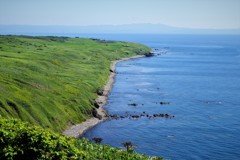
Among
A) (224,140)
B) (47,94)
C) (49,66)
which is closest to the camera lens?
(224,140)

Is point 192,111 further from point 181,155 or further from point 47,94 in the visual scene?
point 47,94

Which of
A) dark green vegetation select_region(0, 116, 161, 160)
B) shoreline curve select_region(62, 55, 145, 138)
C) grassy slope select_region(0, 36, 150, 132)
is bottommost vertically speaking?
shoreline curve select_region(62, 55, 145, 138)

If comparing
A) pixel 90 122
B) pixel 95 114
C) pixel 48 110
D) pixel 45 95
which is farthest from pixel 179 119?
pixel 45 95

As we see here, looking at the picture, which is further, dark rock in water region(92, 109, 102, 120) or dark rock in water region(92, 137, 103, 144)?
dark rock in water region(92, 109, 102, 120)

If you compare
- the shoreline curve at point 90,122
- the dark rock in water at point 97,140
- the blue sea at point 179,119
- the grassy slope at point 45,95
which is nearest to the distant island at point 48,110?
the grassy slope at point 45,95

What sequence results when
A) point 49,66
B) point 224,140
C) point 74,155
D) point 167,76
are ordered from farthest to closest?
1. point 167,76
2. point 49,66
3. point 224,140
4. point 74,155

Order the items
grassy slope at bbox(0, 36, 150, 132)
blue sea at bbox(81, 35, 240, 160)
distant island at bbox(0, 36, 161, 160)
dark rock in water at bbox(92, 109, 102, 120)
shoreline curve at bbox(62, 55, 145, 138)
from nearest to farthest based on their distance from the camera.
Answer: distant island at bbox(0, 36, 161, 160) → blue sea at bbox(81, 35, 240, 160) → grassy slope at bbox(0, 36, 150, 132) → shoreline curve at bbox(62, 55, 145, 138) → dark rock in water at bbox(92, 109, 102, 120)

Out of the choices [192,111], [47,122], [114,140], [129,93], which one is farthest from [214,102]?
[47,122]

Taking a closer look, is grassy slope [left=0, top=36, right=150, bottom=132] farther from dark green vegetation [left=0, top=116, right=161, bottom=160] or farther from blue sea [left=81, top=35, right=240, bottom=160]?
dark green vegetation [left=0, top=116, right=161, bottom=160]

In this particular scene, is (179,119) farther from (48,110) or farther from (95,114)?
(48,110)

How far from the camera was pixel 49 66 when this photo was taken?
461 ft

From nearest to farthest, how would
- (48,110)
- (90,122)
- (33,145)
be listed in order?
(33,145) → (48,110) → (90,122)

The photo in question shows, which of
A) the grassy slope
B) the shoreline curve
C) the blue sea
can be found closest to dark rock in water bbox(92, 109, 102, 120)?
the shoreline curve

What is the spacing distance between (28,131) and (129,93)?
103m
